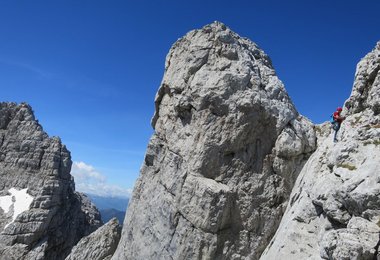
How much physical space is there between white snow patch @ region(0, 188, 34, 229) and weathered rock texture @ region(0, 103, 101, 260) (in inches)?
41.3

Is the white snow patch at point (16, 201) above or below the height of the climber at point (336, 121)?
below

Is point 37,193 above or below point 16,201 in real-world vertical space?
above

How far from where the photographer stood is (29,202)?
333ft

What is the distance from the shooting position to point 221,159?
31500 millimetres

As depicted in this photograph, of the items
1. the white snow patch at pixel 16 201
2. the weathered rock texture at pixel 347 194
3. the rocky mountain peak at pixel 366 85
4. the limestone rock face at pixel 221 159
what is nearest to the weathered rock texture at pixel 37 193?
the white snow patch at pixel 16 201

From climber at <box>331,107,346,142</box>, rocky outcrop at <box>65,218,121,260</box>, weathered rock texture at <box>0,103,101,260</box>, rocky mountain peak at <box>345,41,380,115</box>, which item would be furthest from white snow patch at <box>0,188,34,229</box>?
rocky mountain peak at <box>345,41,380,115</box>

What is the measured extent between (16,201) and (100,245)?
213ft

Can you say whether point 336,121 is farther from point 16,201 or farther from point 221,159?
point 16,201

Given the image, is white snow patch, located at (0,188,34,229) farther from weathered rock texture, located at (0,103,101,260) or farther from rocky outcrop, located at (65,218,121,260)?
rocky outcrop, located at (65,218,121,260)

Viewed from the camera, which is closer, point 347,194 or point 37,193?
point 347,194

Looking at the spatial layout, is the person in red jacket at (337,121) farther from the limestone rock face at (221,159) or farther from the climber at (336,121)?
the limestone rock face at (221,159)

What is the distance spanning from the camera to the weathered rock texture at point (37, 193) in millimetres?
86125

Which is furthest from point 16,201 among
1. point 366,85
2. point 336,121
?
point 366,85

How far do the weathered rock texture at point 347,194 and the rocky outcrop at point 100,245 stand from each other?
30631mm
